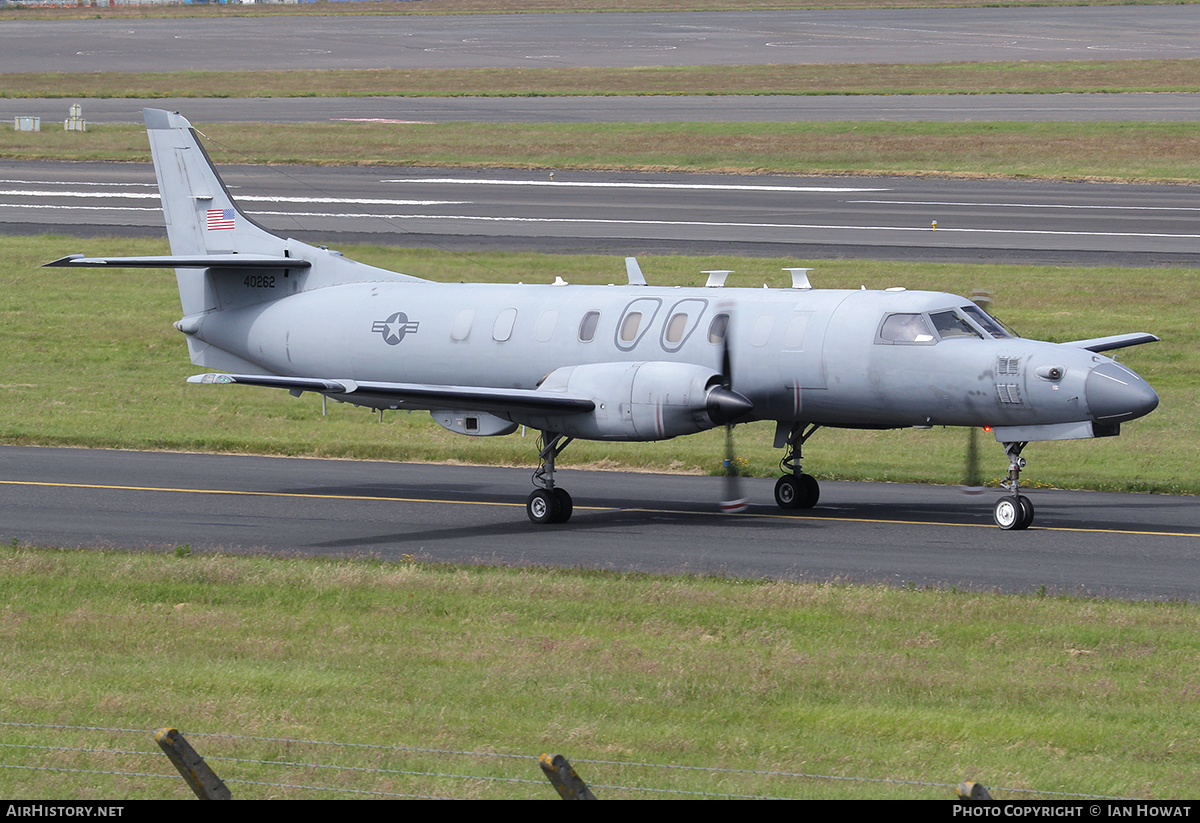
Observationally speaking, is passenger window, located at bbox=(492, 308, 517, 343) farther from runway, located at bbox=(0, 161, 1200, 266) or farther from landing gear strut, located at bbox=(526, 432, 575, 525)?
runway, located at bbox=(0, 161, 1200, 266)

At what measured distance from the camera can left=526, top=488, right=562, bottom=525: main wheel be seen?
71.9 feet

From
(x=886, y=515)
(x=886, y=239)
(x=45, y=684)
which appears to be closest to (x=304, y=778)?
(x=45, y=684)

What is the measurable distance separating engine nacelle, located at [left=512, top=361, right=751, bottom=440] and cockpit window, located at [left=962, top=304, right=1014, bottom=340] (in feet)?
11.6

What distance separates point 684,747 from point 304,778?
9.72 feet

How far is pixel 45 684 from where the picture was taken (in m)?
13.3

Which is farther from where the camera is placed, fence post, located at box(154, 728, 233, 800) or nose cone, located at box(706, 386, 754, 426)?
nose cone, located at box(706, 386, 754, 426)

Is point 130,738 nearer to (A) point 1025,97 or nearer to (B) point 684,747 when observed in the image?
(B) point 684,747

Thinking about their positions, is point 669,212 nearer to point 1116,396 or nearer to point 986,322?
point 986,322

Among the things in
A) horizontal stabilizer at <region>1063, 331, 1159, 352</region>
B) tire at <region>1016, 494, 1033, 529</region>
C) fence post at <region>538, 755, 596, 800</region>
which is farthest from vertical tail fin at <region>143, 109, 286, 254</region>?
fence post at <region>538, 755, 596, 800</region>

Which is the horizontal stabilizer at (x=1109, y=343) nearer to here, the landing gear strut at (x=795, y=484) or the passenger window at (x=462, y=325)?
the landing gear strut at (x=795, y=484)

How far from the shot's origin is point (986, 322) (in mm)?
21234

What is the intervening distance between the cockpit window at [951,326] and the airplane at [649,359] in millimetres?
34

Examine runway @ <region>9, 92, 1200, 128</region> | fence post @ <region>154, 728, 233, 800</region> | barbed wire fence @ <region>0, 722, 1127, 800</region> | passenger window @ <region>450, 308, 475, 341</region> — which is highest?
runway @ <region>9, 92, 1200, 128</region>

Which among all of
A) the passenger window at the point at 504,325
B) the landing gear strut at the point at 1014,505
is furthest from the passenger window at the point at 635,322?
the landing gear strut at the point at 1014,505
